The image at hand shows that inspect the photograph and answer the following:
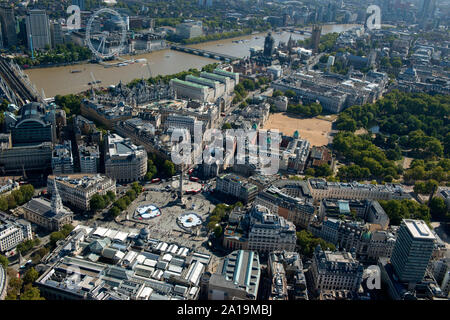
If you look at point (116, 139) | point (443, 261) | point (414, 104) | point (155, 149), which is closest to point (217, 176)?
point (155, 149)

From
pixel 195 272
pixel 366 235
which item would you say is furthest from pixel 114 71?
pixel 366 235

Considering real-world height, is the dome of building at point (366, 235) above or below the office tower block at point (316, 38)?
below

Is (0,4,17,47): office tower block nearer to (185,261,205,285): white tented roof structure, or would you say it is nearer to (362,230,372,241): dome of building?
(185,261,205,285): white tented roof structure

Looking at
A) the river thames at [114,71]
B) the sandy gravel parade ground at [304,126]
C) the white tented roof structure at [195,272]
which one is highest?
the river thames at [114,71]

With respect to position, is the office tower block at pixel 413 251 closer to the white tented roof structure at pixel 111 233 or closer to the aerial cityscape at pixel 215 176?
the aerial cityscape at pixel 215 176

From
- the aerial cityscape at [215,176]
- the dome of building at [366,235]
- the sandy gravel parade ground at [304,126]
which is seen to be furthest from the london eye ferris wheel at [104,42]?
the dome of building at [366,235]

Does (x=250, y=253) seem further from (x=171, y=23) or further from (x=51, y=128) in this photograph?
(x=171, y=23)

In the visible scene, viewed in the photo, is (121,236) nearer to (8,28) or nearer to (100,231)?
(100,231)
